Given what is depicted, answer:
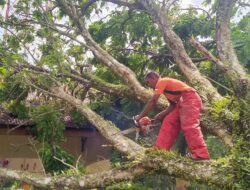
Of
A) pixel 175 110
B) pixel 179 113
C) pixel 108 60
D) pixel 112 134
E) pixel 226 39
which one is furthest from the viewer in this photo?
pixel 108 60

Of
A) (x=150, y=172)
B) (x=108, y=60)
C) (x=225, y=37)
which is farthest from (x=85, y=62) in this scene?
(x=150, y=172)

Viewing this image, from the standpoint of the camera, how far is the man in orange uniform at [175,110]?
4.41m

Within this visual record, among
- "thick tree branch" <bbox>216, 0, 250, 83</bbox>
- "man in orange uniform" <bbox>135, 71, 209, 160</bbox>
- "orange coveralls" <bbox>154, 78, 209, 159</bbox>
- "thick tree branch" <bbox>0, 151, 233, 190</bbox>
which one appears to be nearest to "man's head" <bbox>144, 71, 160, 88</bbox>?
"man in orange uniform" <bbox>135, 71, 209, 160</bbox>

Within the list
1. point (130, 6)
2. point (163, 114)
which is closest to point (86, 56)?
point (130, 6)

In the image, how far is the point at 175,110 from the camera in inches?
189

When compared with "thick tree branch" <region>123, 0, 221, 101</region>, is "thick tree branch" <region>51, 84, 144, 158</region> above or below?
below

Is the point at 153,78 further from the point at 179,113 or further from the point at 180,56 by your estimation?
the point at 180,56

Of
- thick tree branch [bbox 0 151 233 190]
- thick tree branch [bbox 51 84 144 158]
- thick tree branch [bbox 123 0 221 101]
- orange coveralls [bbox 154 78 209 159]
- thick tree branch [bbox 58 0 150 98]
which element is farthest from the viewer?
thick tree branch [bbox 58 0 150 98]

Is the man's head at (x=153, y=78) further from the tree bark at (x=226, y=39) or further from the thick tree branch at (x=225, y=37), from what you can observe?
the thick tree branch at (x=225, y=37)

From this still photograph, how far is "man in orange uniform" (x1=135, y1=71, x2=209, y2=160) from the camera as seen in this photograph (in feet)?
14.5

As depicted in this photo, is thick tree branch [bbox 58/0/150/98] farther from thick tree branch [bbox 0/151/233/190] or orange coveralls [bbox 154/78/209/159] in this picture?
thick tree branch [bbox 0/151/233/190]

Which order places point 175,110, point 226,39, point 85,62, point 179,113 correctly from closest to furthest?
point 179,113 → point 175,110 → point 226,39 → point 85,62

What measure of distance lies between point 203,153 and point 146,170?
0.74 metres

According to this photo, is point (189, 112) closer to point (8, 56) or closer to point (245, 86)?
point (245, 86)
